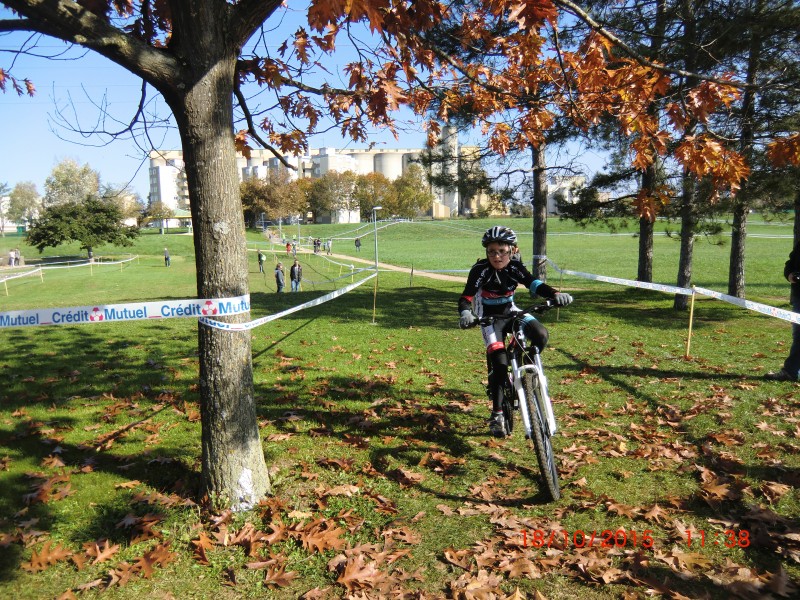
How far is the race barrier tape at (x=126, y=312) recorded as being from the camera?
4219 millimetres

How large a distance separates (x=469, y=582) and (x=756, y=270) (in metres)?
29.0

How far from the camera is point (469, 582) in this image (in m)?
3.41

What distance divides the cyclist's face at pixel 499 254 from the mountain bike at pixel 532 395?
1.80 ft

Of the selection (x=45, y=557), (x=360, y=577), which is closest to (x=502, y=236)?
(x=360, y=577)

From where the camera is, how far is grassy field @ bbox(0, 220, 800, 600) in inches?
138

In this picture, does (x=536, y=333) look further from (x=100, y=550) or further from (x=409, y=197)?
(x=409, y=197)

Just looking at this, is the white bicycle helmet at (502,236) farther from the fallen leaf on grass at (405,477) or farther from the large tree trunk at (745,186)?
the large tree trunk at (745,186)

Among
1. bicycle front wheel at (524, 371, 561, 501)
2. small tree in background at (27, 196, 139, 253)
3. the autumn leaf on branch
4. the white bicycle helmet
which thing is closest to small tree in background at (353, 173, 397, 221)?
small tree in background at (27, 196, 139, 253)

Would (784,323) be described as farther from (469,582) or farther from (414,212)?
(414,212)

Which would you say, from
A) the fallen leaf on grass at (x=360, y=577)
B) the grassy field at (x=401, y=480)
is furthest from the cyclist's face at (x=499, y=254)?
the fallen leaf on grass at (x=360, y=577)

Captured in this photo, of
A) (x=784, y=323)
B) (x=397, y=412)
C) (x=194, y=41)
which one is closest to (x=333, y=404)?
(x=397, y=412)

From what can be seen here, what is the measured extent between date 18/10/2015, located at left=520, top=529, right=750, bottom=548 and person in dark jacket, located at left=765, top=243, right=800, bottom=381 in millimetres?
4276

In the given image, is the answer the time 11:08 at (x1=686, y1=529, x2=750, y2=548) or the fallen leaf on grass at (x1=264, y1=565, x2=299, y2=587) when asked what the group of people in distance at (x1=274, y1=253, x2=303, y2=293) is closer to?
the fallen leaf on grass at (x1=264, y1=565, x2=299, y2=587)

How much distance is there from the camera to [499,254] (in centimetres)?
524
